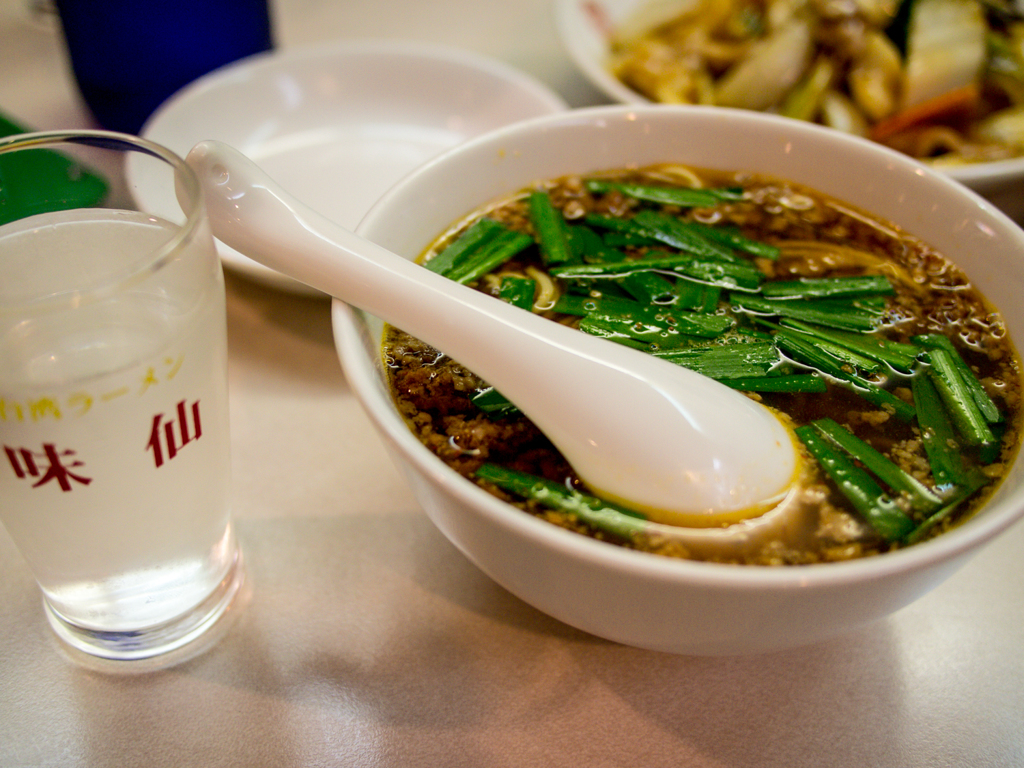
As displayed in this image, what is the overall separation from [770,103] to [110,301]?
1.37 m

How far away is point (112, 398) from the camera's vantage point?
0.65m

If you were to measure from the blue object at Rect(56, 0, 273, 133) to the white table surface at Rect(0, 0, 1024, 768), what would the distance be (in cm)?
97

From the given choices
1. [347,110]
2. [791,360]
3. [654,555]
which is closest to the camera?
[654,555]

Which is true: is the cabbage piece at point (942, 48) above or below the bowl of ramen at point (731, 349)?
above

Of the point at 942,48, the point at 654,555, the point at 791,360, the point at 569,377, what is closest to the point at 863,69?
the point at 942,48

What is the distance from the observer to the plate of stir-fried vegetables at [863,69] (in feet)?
4.96

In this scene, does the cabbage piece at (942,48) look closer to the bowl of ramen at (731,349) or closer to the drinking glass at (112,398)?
the bowl of ramen at (731,349)

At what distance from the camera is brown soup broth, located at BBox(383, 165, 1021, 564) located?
74cm

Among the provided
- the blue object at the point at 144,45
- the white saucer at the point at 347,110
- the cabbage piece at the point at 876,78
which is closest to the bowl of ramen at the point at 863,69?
the cabbage piece at the point at 876,78

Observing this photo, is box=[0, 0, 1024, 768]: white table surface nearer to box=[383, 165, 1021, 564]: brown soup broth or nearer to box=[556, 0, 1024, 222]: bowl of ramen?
box=[383, 165, 1021, 564]: brown soup broth

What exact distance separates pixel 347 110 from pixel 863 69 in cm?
105

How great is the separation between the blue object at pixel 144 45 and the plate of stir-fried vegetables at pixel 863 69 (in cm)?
68

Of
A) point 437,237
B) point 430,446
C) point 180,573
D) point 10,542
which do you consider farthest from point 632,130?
point 10,542

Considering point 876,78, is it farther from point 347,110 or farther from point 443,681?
point 443,681
